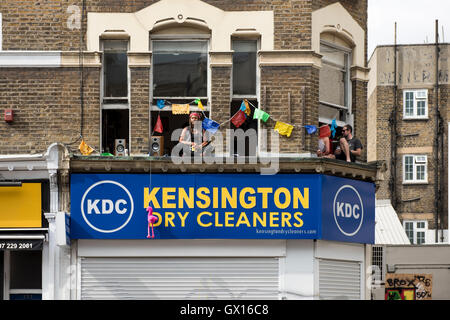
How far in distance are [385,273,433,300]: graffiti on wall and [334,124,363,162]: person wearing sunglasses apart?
45.1ft

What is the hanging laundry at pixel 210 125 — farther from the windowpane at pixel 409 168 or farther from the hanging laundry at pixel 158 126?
the windowpane at pixel 409 168

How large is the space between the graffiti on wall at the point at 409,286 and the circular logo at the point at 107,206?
16.3m

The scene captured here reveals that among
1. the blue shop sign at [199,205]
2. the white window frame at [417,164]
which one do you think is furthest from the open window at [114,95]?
the white window frame at [417,164]

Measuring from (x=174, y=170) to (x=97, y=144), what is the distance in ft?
5.51

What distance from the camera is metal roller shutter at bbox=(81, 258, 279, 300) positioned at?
15820mm

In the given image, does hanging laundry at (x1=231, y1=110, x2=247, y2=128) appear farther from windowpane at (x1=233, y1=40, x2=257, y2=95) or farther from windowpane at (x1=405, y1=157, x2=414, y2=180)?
windowpane at (x1=405, y1=157, x2=414, y2=180)

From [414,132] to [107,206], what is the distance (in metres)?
28.7

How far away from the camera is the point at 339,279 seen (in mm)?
16484

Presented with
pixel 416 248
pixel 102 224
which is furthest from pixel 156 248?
pixel 416 248

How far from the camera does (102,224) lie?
1581 cm

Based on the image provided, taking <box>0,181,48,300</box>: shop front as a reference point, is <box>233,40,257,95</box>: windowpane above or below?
above

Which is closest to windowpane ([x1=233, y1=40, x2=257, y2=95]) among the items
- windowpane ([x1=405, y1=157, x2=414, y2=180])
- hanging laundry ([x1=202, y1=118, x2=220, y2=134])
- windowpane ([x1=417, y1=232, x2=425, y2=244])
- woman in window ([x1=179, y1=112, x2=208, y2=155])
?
hanging laundry ([x1=202, y1=118, x2=220, y2=134])

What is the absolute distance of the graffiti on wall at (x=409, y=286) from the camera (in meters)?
29.6

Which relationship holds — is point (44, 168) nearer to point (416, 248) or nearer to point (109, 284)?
point (109, 284)
